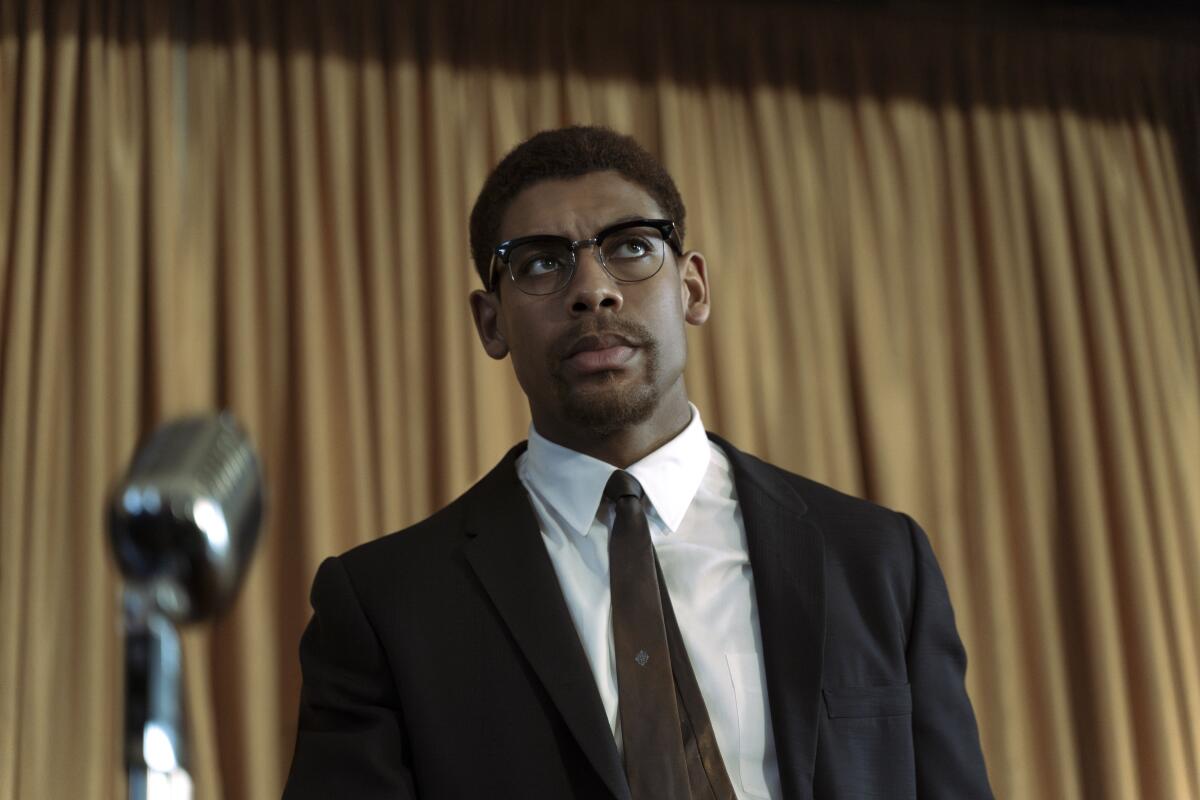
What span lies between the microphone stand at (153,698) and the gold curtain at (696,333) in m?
1.82

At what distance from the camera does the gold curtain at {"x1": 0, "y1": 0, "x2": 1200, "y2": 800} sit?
2641 mm

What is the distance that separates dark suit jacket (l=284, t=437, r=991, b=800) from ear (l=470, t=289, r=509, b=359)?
270mm

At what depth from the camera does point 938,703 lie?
5.72 feet

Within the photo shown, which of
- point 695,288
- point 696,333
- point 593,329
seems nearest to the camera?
point 593,329

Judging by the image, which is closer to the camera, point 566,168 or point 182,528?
point 182,528

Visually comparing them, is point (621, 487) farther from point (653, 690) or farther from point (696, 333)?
point (696, 333)

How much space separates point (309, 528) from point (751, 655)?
125 cm

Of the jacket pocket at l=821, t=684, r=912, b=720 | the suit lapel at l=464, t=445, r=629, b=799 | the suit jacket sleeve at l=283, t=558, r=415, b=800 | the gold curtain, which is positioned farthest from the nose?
the gold curtain

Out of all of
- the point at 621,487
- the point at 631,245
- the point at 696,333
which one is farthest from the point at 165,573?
the point at 696,333

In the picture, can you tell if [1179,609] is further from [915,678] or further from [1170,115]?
[915,678]

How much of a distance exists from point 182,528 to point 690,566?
1098 millimetres

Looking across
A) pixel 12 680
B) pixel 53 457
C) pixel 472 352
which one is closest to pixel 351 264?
pixel 472 352

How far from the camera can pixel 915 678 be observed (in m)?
1.75

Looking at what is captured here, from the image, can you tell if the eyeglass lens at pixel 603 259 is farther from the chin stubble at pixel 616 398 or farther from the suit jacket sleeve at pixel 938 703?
the suit jacket sleeve at pixel 938 703
